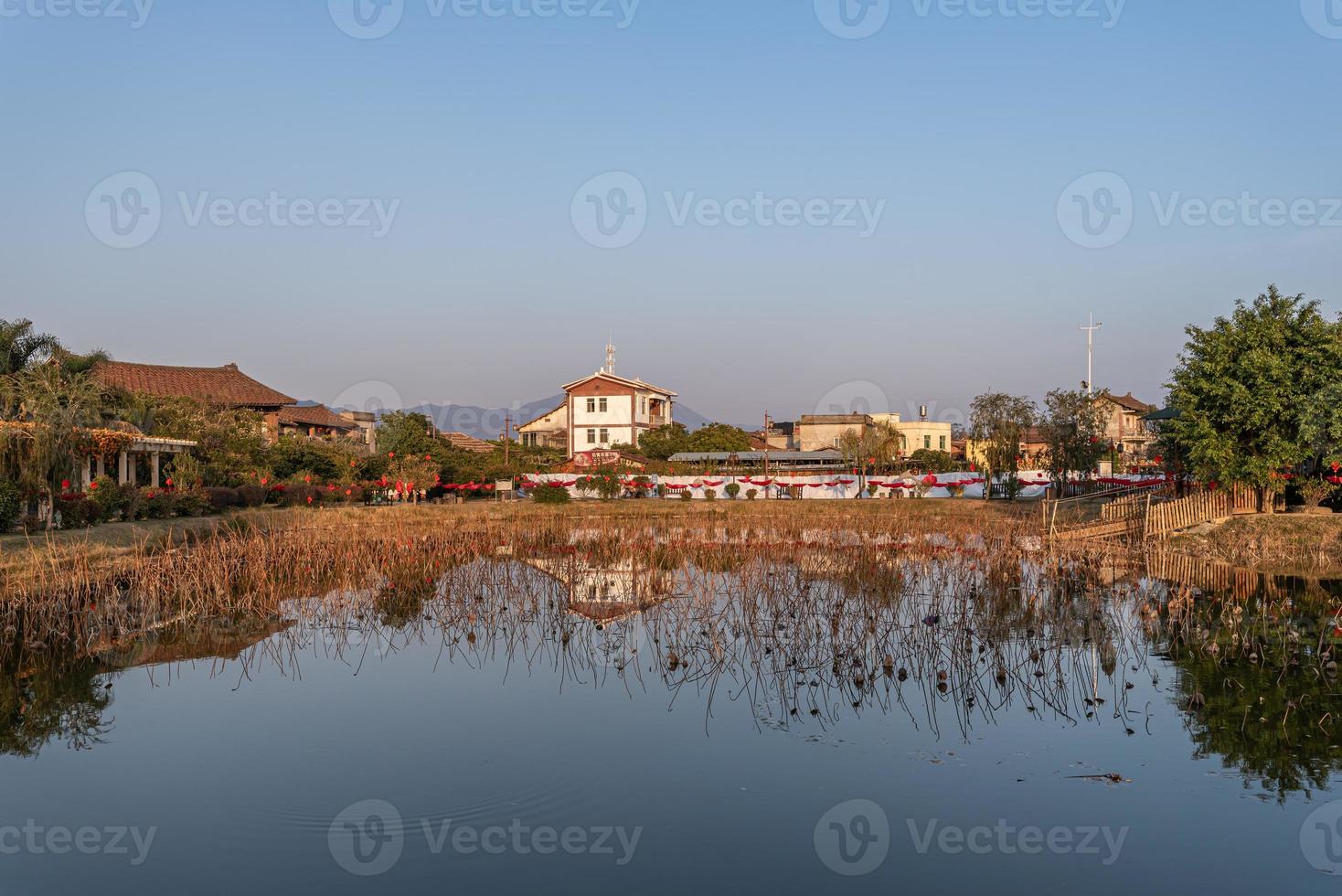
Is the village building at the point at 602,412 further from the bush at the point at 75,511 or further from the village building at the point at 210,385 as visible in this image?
the bush at the point at 75,511

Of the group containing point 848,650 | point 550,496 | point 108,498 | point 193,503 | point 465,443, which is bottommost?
point 848,650

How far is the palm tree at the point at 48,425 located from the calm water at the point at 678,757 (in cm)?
956

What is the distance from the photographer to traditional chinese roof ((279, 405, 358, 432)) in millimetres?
58938

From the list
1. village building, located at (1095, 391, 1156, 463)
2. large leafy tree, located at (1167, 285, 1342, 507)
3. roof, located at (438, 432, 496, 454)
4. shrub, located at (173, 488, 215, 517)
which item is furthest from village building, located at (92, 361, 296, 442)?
village building, located at (1095, 391, 1156, 463)

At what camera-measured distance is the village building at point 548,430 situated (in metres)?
73.4

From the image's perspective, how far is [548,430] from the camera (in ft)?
247

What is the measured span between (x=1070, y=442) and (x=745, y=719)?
29.4 metres

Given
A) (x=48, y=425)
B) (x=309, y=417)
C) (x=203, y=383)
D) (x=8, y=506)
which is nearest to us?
(x=8, y=506)

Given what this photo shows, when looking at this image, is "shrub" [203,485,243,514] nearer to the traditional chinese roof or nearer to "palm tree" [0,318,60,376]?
"palm tree" [0,318,60,376]

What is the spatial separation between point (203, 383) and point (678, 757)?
51737 mm

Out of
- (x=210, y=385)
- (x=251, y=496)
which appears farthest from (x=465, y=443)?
(x=251, y=496)

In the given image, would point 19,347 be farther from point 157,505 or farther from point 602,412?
point 602,412

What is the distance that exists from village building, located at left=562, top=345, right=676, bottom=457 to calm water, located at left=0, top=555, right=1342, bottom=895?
52.5 meters

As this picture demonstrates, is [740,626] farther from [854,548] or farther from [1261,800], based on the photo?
[854,548]
